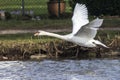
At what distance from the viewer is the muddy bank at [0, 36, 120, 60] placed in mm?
18531

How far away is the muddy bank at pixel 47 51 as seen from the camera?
18531 millimetres

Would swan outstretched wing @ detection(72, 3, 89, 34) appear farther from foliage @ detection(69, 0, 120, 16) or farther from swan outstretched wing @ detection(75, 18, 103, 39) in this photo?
foliage @ detection(69, 0, 120, 16)

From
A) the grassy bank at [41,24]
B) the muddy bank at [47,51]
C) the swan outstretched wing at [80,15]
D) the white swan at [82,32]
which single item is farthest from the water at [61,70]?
the grassy bank at [41,24]

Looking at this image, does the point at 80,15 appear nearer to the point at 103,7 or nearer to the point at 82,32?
the point at 82,32

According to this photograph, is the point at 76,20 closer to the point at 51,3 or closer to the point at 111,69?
the point at 111,69

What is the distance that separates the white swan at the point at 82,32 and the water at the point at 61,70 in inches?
29.3

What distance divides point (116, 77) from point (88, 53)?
3.43m

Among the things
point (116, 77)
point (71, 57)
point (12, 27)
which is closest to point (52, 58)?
point (71, 57)

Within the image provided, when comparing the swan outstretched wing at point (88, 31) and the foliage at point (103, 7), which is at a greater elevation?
A: the swan outstretched wing at point (88, 31)

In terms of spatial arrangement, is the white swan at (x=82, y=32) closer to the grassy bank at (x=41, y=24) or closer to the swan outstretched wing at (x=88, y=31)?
the swan outstretched wing at (x=88, y=31)

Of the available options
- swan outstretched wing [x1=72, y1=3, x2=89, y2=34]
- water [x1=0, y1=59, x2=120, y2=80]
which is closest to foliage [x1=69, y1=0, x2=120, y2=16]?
water [x1=0, y1=59, x2=120, y2=80]

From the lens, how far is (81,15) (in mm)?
17891

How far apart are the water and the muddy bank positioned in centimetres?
43

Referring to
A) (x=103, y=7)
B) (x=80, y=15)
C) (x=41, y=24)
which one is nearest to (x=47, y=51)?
(x=80, y=15)
